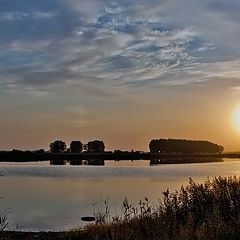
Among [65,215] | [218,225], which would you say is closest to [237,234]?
[218,225]

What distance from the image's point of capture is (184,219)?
637 inches

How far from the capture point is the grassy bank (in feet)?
42.3

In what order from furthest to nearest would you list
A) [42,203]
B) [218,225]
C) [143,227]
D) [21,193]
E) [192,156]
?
[192,156] < [21,193] < [42,203] < [143,227] < [218,225]

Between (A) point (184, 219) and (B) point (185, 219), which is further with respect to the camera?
(A) point (184, 219)

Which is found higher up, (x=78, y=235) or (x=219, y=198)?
(x=219, y=198)

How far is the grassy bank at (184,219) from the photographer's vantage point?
12906 mm

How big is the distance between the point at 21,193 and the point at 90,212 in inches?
585

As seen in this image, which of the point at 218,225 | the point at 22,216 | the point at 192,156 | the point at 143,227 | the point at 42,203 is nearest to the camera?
the point at 218,225

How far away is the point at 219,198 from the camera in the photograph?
18.2 metres

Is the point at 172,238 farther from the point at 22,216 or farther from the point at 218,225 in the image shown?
the point at 22,216

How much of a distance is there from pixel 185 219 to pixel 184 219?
255mm

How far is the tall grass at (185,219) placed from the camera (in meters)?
12.9

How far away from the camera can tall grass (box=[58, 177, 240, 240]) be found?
12.9m

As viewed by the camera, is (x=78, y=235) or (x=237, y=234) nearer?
(x=237, y=234)
